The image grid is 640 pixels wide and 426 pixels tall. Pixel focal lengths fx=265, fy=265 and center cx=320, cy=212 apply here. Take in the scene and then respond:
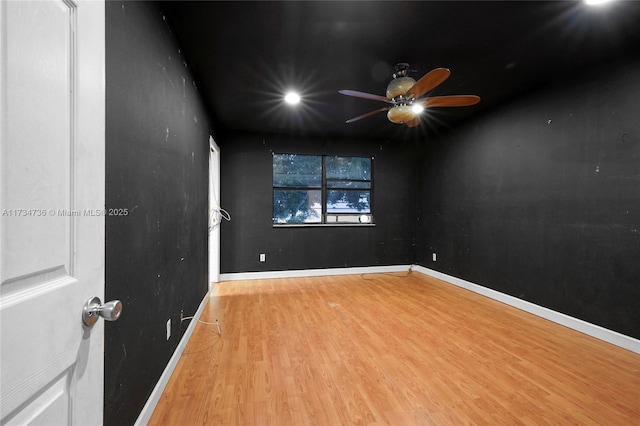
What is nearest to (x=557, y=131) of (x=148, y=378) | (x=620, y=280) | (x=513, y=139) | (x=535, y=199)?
(x=513, y=139)

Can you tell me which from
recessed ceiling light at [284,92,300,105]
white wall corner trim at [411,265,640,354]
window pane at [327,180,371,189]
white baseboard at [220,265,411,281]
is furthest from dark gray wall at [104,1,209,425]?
white wall corner trim at [411,265,640,354]

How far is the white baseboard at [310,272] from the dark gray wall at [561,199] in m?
1.20

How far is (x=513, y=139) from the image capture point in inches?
129

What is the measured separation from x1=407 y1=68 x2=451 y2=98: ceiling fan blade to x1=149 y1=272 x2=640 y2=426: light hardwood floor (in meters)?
2.11

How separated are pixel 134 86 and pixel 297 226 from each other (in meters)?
3.41

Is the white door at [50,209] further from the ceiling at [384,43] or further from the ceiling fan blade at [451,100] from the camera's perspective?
the ceiling fan blade at [451,100]

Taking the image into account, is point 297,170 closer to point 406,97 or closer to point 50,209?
point 406,97

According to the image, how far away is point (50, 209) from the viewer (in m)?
0.54

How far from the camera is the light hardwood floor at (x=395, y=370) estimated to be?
4.99 ft

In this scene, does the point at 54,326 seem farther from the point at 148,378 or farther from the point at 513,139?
the point at 513,139

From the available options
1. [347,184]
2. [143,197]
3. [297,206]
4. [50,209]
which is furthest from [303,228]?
[50,209]

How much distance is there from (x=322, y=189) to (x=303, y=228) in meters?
0.77

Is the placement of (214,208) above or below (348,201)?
below

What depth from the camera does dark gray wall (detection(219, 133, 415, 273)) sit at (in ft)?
14.3
